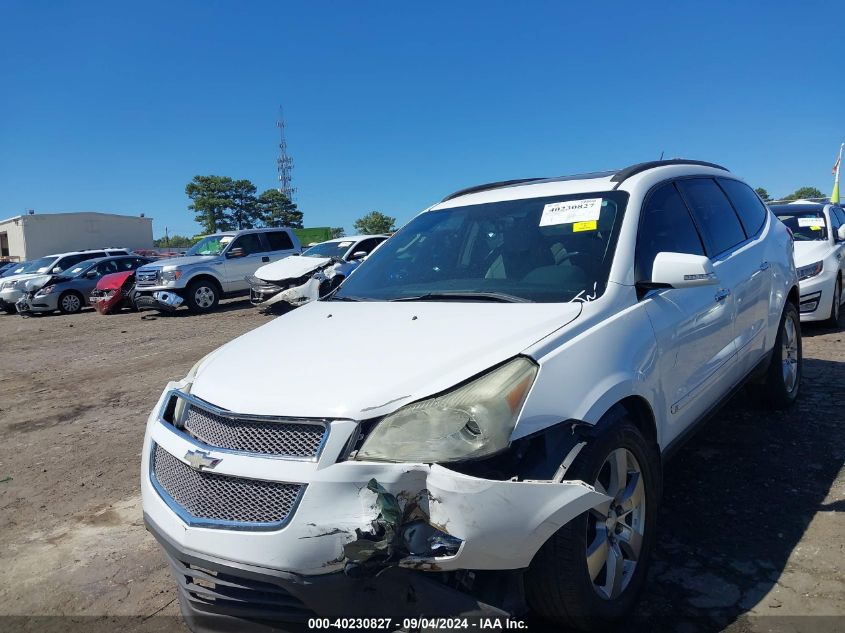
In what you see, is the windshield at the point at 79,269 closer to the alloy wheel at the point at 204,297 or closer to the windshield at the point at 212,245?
the windshield at the point at 212,245

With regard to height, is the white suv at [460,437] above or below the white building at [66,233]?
below

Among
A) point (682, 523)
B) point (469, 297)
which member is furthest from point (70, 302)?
point (682, 523)

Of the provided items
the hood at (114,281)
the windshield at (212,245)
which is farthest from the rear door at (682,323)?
the hood at (114,281)

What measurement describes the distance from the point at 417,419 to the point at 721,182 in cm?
341

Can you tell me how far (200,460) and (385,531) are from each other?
73 cm

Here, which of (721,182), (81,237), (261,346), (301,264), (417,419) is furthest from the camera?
(81,237)

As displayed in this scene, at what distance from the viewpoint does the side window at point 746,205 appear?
4371 mm

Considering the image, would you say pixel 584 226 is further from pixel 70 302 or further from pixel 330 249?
pixel 70 302

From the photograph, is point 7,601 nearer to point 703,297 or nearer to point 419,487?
point 419,487

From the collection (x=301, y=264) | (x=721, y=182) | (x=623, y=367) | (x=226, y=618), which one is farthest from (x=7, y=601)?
(x=301, y=264)

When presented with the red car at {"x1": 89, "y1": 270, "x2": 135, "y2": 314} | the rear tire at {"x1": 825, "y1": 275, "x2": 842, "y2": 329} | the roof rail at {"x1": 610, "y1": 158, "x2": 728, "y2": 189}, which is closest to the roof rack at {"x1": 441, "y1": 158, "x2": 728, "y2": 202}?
the roof rail at {"x1": 610, "y1": 158, "x2": 728, "y2": 189}

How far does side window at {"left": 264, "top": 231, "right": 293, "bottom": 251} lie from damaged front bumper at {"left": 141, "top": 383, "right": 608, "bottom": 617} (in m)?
15.6

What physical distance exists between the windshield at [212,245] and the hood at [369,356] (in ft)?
46.0

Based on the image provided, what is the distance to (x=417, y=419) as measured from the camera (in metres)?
2.00
